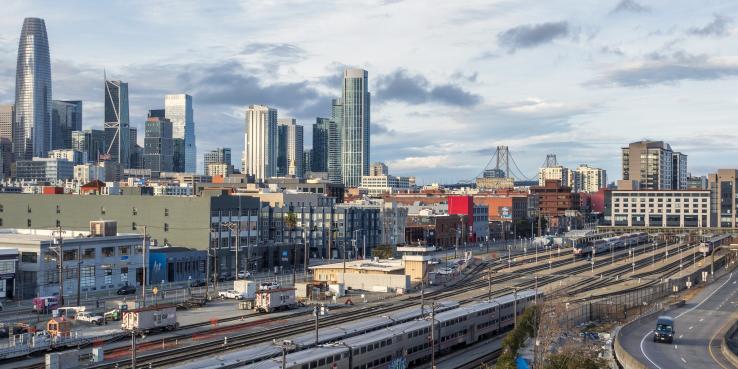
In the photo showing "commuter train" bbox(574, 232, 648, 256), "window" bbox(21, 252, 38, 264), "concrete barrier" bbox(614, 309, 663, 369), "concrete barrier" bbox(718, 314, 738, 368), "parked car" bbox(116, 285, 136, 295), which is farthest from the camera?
"commuter train" bbox(574, 232, 648, 256)

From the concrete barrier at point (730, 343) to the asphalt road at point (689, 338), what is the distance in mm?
389

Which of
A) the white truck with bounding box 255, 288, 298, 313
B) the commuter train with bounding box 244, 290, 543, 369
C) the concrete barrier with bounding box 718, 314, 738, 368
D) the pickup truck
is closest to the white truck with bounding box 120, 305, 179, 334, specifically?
the pickup truck

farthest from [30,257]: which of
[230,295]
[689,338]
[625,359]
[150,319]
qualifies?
[689,338]

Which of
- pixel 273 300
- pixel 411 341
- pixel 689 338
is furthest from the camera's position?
pixel 273 300

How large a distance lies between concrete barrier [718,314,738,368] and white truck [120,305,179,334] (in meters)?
41.1

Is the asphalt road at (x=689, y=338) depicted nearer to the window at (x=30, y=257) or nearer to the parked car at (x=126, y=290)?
the parked car at (x=126, y=290)

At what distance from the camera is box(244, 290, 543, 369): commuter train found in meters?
49.0

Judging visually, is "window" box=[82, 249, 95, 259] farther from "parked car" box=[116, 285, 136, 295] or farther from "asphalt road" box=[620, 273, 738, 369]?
"asphalt road" box=[620, 273, 738, 369]

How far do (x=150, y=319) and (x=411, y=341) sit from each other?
868 inches

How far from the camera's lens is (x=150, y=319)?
225 feet

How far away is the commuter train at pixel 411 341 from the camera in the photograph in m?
49.0

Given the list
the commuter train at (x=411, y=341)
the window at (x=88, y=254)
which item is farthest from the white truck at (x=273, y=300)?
the window at (x=88, y=254)

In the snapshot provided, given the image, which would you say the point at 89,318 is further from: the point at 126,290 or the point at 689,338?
the point at 689,338

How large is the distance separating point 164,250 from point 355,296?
26.5m
